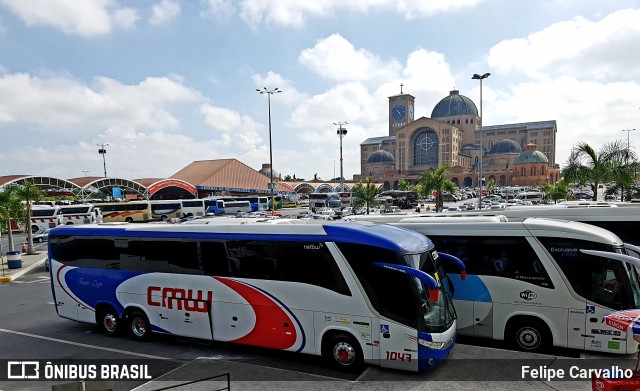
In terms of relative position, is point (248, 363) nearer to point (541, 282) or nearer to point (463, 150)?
point (541, 282)

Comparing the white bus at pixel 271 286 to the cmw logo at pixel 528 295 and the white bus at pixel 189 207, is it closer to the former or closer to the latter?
the cmw logo at pixel 528 295

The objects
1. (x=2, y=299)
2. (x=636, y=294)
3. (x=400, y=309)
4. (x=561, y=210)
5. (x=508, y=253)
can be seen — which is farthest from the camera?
(x=2, y=299)

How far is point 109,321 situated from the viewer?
10.2 m

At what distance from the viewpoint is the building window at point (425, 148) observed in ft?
392

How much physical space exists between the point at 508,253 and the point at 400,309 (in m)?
3.18

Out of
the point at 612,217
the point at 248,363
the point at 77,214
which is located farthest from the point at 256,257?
the point at 77,214

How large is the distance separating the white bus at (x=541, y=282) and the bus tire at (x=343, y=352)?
2.94 metres

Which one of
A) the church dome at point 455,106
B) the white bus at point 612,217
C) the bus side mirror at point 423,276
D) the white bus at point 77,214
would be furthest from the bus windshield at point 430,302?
the church dome at point 455,106

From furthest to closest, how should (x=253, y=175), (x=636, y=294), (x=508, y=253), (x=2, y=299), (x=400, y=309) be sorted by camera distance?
(x=253, y=175), (x=2, y=299), (x=508, y=253), (x=636, y=294), (x=400, y=309)

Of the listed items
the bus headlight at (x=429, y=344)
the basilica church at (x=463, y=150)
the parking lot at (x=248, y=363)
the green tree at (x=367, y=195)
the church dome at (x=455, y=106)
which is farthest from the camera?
the church dome at (x=455, y=106)

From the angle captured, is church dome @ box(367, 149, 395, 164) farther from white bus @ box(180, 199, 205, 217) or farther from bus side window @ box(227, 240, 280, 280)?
bus side window @ box(227, 240, 280, 280)

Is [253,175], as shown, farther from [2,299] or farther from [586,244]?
[586,244]

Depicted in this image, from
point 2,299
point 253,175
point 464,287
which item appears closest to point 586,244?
point 464,287

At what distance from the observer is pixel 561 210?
1280cm
